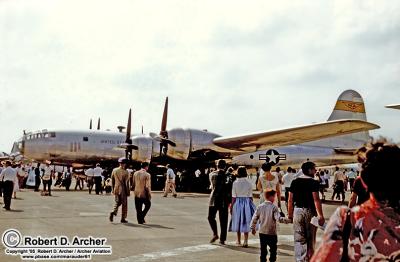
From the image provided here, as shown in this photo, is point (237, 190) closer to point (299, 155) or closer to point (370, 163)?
point (370, 163)

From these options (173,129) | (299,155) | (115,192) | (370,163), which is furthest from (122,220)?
(299,155)

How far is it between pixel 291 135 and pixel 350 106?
43.9 ft

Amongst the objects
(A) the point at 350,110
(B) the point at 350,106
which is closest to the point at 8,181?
(A) the point at 350,110

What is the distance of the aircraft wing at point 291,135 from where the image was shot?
2225 centimetres

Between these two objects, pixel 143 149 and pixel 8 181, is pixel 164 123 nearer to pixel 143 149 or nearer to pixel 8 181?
pixel 143 149

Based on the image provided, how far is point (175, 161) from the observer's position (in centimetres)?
2833

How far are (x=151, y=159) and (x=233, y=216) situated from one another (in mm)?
19757

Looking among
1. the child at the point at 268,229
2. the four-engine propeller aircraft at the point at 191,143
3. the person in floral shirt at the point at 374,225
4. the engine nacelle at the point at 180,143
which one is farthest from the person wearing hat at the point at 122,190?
the engine nacelle at the point at 180,143

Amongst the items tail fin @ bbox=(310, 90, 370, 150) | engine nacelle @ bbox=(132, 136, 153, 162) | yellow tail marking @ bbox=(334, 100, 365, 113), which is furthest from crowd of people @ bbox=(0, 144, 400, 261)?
yellow tail marking @ bbox=(334, 100, 365, 113)

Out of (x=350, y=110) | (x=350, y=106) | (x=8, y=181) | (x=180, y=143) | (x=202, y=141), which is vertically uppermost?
(x=350, y=106)

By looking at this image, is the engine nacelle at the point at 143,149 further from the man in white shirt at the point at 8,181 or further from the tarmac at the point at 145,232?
the man in white shirt at the point at 8,181

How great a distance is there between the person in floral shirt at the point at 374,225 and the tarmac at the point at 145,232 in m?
5.94

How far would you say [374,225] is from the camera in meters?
2.37

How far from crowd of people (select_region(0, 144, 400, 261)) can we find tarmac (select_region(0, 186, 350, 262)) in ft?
1.95
